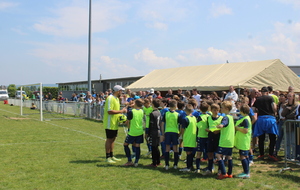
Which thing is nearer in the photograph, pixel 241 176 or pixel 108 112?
pixel 241 176

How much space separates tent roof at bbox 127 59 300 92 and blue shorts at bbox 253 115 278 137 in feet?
26.6

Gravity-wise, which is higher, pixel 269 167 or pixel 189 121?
pixel 189 121

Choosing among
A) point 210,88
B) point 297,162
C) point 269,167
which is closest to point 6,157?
point 269,167

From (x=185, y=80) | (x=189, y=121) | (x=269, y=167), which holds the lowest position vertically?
(x=269, y=167)

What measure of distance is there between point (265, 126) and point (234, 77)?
9.98 m

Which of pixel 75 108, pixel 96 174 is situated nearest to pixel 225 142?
pixel 96 174

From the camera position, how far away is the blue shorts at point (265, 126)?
8258 millimetres

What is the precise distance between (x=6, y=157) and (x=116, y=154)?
121 inches

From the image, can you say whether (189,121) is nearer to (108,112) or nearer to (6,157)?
(108,112)

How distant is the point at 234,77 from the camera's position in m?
17.9

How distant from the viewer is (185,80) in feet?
71.5

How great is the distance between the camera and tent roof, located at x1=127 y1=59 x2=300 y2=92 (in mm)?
17030

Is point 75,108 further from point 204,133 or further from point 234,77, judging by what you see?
point 204,133

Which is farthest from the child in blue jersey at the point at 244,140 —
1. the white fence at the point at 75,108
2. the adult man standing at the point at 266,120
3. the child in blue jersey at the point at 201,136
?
the white fence at the point at 75,108
